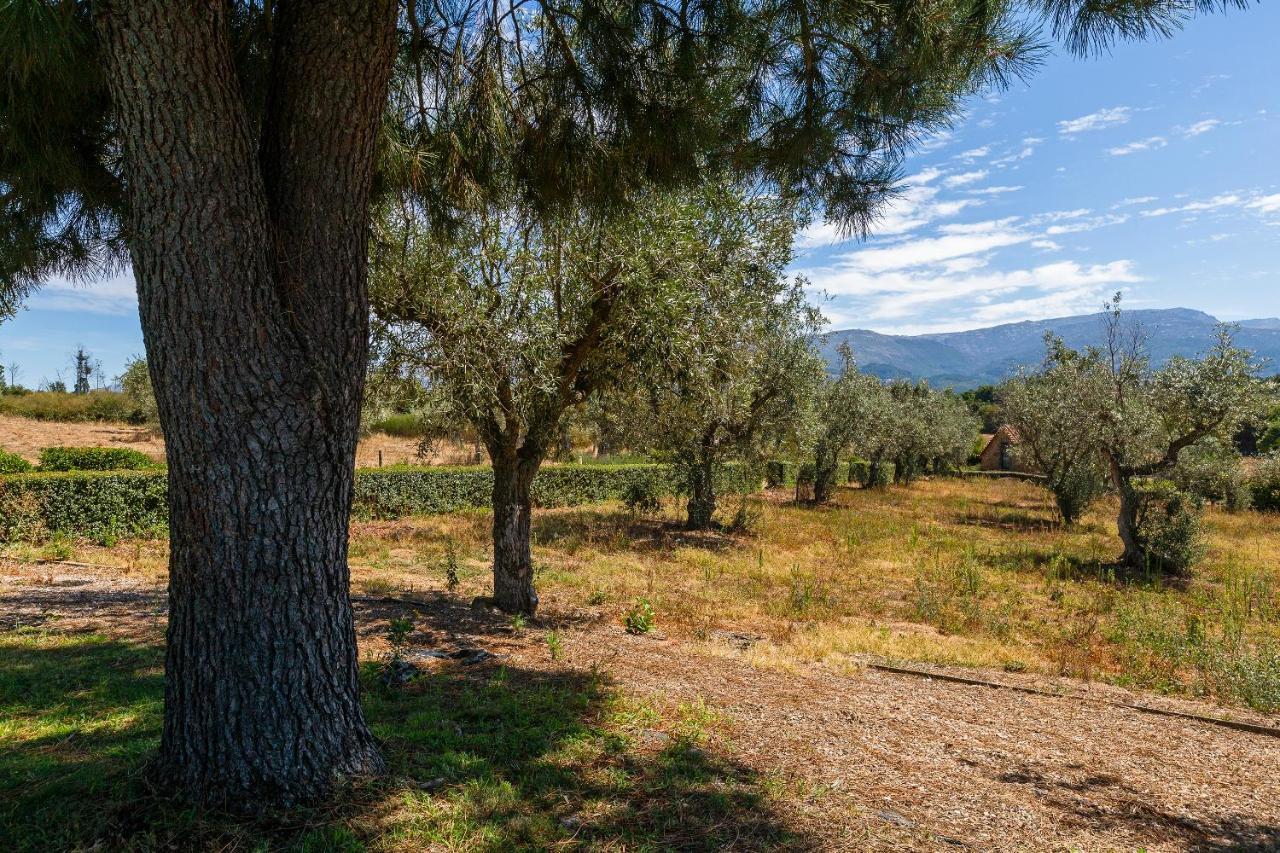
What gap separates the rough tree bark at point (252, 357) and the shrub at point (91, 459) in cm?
1674

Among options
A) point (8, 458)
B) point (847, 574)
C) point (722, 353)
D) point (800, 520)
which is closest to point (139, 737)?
point (722, 353)

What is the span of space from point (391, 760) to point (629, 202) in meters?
3.78

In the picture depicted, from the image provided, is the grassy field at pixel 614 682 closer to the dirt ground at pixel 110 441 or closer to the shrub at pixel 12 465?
the shrub at pixel 12 465

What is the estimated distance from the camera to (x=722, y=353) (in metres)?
8.38

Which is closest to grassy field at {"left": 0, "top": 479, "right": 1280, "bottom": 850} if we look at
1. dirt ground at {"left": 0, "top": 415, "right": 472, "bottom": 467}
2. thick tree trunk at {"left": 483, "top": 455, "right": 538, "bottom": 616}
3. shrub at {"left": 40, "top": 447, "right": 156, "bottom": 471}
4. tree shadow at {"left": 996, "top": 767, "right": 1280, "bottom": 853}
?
thick tree trunk at {"left": 483, "top": 455, "right": 538, "bottom": 616}

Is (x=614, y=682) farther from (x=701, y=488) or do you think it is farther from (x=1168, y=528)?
(x=1168, y=528)

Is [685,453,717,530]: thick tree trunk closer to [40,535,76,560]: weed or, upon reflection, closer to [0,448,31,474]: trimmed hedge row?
[40,535,76,560]: weed

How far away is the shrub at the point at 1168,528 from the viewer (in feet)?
43.9

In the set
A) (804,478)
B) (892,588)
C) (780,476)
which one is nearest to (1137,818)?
(892,588)

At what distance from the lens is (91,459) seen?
16.5 metres

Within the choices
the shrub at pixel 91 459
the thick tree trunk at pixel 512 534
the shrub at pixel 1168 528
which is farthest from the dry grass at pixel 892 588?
the shrub at pixel 91 459

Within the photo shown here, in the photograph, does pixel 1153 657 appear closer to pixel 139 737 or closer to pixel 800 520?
pixel 139 737

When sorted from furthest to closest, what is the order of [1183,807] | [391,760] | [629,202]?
[629,202] < [1183,807] < [391,760]

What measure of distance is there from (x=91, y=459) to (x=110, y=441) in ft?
39.0
